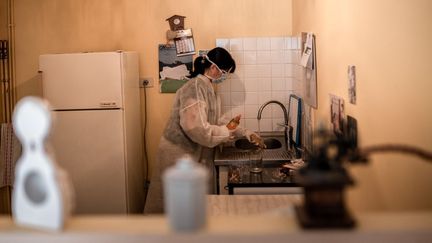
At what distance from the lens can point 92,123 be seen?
3936 millimetres

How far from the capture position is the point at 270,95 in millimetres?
4461

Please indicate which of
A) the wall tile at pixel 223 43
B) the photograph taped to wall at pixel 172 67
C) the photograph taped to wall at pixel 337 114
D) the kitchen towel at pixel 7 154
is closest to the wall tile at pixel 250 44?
the wall tile at pixel 223 43

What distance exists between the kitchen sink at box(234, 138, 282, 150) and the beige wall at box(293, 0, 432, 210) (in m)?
1.51

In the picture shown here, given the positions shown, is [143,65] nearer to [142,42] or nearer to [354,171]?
[142,42]

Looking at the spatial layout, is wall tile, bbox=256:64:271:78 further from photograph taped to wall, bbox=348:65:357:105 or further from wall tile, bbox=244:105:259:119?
photograph taped to wall, bbox=348:65:357:105

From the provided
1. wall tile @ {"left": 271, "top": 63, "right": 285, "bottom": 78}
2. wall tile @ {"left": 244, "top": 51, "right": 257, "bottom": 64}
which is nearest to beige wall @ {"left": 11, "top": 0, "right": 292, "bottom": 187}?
wall tile @ {"left": 244, "top": 51, "right": 257, "bottom": 64}

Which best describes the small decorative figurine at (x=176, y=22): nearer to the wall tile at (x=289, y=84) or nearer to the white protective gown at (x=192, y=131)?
the white protective gown at (x=192, y=131)

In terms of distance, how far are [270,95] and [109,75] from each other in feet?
4.54

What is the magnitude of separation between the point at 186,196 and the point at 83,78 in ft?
9.32

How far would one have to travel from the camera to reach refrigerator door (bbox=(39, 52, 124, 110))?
388cm

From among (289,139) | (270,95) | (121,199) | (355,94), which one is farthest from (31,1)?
(355,94)

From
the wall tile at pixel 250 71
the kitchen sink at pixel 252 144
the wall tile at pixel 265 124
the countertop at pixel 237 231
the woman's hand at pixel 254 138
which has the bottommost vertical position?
Result: the countertop at pixel 237 231

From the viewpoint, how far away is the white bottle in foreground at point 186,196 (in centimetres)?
125

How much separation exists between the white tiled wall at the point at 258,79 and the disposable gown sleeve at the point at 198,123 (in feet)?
2.39
